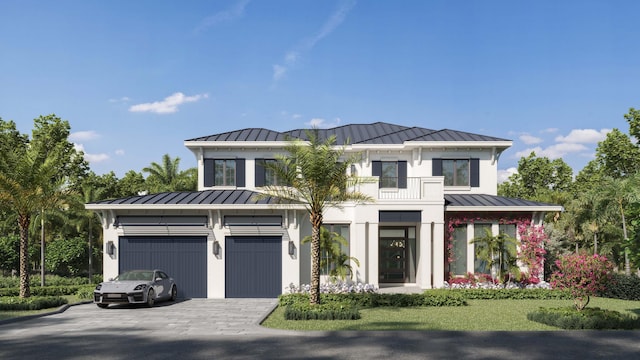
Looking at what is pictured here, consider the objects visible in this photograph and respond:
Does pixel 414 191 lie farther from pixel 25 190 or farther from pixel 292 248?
Result: pixel 25 190

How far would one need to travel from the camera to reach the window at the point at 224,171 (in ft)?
88.5

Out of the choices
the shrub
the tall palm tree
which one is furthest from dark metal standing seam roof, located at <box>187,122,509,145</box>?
the tall palm tree

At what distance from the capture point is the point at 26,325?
50.9 ft

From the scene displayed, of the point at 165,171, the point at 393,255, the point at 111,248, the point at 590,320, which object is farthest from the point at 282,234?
the point at 165,171

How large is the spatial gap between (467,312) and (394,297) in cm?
276

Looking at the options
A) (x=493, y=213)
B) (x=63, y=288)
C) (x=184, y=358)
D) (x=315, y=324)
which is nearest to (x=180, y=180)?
(x=63, y=288)

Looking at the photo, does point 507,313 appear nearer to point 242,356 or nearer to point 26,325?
point 242,356

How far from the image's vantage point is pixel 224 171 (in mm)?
27094

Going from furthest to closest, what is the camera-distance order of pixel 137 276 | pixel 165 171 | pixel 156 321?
1. pixel 165 171
2. pixel 137 276
3. pixel 156 321

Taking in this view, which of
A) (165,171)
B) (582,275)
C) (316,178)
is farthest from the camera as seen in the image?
(165,171)

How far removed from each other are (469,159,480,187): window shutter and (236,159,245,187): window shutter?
12055 mm

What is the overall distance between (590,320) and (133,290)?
1539 centimetres

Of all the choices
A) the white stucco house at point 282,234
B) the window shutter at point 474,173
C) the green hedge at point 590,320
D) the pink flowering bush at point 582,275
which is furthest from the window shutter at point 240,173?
the green hedge at point 590,320

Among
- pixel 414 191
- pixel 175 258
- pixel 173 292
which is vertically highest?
pixel 414 191
